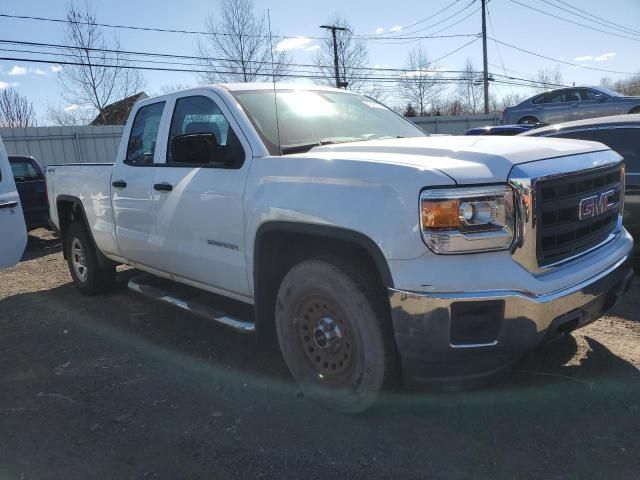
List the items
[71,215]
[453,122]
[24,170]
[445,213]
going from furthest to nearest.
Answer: [453,122], [24,170], [71,215], [445,213]

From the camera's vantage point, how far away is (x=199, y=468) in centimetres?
277

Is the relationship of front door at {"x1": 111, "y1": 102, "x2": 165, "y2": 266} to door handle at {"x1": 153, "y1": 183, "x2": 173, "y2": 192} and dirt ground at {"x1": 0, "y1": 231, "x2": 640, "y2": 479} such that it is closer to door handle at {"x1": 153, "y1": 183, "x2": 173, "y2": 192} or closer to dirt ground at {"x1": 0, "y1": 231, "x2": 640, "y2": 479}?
door handle at {"x1": 153, "y1": 183, "x2": 173, "y2": 192}

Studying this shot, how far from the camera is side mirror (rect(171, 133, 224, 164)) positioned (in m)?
3.53

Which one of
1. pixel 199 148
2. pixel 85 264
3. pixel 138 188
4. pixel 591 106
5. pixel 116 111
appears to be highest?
pixel 116 111

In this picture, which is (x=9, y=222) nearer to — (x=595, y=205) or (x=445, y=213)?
(x=445, y=213)

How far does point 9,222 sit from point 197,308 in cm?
197

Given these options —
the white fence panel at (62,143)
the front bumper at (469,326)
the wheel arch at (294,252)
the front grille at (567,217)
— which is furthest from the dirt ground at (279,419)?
the white fence panel at (62,143)

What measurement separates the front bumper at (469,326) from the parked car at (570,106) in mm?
14169

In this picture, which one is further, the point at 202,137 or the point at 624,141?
the point at 624,141

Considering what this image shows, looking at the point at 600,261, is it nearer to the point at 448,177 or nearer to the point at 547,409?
the point at 547,409

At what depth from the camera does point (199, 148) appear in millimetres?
3535

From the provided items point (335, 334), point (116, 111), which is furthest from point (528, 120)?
point (116, 111)

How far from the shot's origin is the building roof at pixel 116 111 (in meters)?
28.0

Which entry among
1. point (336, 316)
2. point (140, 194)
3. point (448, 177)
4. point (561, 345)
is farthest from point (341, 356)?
point (140, 194)
